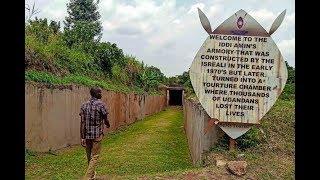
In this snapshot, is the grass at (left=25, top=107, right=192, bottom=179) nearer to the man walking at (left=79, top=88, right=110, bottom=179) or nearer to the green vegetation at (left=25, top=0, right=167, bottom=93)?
the man walking at (left=79, top=88, right=110, bottom=179)

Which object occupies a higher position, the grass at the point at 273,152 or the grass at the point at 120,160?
the grass at the point at 273,152

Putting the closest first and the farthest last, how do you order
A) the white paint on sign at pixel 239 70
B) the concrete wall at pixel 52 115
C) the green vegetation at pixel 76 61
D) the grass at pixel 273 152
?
the grass at pixel 273 152, the white paint on sign at pixel 239 70, the concrete wall at pixel 52 115, the green vegetation at pixel 76 61

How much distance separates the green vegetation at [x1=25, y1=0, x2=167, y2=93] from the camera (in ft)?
47.4

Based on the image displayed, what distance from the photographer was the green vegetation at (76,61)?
47.4 feet

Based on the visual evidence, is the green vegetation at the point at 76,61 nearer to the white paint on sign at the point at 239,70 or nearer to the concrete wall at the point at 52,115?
the concrete wall at the point at 52,115

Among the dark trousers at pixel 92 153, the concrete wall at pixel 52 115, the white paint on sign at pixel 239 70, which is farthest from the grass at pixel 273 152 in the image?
the concrete wall at pixel 52 115

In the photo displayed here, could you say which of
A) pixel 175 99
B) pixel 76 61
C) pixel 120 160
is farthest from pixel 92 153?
pixel 175 99

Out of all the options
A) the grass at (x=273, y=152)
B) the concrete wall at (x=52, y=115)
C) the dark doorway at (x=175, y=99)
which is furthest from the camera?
the dark doorway at (x=175, y=99)

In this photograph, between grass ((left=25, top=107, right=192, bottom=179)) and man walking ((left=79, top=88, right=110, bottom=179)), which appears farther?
grass ((left=25, top=107, right=192, bottom=179))

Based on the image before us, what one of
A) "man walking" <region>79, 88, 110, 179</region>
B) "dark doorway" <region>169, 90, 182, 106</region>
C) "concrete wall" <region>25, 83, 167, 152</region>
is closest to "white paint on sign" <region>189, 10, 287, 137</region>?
"man walking" <region>79, 88, 110, 179</region>

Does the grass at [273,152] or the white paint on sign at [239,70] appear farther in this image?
the white paint on sign at [239,70]
